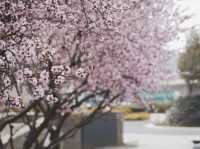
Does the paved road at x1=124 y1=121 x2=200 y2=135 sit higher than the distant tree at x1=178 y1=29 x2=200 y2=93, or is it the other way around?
the distant tree at x1=178 y1=29 x2=200 y2=93

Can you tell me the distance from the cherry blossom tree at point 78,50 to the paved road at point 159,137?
994 centimetres

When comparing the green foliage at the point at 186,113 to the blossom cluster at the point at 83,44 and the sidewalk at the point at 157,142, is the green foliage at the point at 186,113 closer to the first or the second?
the sidewalk at the point at 157,142

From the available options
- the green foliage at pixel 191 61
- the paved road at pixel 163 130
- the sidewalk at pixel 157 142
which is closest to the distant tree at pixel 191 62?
the green foliage at pixel 191 61

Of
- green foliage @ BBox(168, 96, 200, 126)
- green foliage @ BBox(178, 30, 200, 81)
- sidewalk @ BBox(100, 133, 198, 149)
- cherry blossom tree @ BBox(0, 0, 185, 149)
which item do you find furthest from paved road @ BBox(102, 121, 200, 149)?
cherry blossom tree @ BBox(0, 0, 185, 149)

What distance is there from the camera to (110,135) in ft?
76.8

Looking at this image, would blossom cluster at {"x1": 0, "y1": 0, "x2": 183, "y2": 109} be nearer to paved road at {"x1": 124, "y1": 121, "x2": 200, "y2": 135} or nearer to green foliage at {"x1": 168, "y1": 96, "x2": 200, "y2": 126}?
paved road at {"x1": 124, "y1": 121, "x2": 200, "y2": 135}

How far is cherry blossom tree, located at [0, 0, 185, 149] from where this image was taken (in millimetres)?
5230

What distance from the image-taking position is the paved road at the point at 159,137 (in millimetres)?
22719

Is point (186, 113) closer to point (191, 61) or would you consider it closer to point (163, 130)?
point (163, 130)

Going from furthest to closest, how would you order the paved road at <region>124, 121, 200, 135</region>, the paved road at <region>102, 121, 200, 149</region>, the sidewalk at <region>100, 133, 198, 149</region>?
1. the paved road at <region>124, 121, 200, 135</region>
2. the paved road at <region>102, 121, 200, 149</region>
3. the sidewalk at <region>100, 133, 198, 149</region>

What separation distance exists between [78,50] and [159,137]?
16.5 metres

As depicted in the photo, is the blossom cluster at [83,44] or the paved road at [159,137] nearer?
the blossom cluster at [83,44]

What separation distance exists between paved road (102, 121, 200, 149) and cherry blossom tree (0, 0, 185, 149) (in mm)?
9938

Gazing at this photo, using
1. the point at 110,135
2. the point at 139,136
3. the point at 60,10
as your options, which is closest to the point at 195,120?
the point at 139,136
